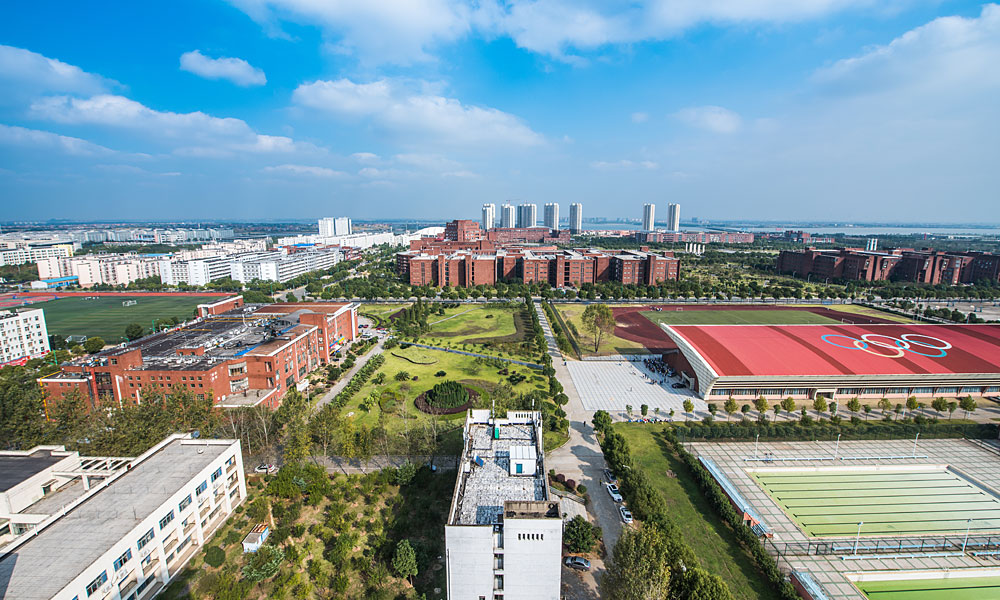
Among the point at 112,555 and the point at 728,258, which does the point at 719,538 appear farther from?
the point at 728,258

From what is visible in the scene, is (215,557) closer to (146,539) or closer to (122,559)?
(146,539)

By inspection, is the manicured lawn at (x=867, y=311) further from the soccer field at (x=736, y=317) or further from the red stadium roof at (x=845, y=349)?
the red stadium roof at (x=845, y=349)

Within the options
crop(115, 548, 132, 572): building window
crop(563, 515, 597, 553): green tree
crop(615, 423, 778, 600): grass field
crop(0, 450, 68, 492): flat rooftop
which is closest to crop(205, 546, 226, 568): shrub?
crop(115, 548, 132, 572): building window

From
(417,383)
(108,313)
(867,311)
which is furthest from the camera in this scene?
(867,311)

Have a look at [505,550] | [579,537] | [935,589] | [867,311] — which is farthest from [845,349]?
[867,311]

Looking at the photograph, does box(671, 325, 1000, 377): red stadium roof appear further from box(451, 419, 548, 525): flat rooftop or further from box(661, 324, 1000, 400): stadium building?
box(451, 419, 548, 525): flat rooftop

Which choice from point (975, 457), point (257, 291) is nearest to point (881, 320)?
point (975, 457)
